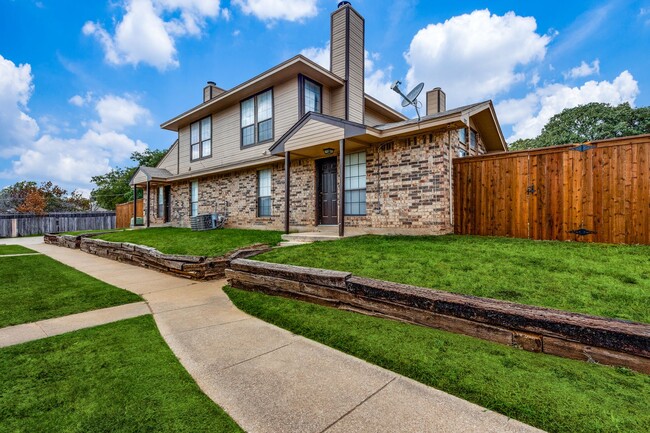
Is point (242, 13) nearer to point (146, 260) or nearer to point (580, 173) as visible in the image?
point (146, 260)

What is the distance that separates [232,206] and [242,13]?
849 centimetres

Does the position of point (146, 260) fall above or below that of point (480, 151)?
below

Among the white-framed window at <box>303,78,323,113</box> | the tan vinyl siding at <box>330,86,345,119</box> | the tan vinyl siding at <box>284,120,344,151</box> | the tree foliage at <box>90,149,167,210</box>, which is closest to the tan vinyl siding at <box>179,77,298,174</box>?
the white-framed window at <box>303,78,323,113</box>

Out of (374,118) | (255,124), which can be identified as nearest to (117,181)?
(255,124)

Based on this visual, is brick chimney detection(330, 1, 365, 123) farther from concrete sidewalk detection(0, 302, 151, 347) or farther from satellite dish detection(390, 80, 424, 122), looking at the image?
concrete sidewalk detection(0, 302, 151, 347)

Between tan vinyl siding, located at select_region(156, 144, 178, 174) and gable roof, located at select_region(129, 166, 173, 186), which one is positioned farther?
tan vinyl siding, located at select_region(156, 144, 178, 174)

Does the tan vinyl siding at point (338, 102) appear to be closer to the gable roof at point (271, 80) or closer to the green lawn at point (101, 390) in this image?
the gable roof at point (271, 80)

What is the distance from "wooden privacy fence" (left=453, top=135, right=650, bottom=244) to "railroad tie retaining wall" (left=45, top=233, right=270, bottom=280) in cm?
534

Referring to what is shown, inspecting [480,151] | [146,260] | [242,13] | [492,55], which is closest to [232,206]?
[146,260]

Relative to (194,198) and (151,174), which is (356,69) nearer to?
(194,198)

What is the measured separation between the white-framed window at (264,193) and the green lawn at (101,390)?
28.1 ft

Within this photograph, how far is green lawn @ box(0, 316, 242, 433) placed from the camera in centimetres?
177

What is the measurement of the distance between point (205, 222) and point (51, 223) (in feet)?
56.3

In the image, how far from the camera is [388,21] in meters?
12.4
